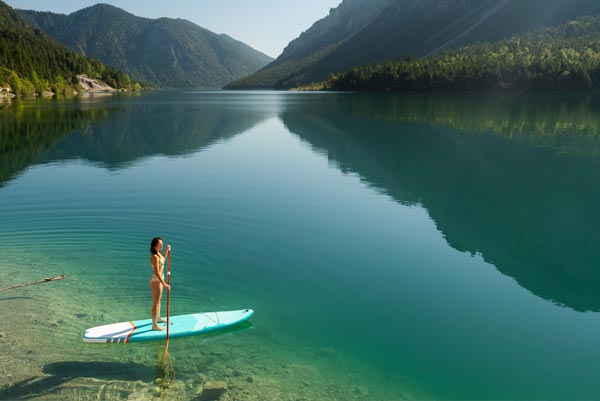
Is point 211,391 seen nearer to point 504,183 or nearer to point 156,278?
point 156,278

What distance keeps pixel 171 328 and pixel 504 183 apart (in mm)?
29506

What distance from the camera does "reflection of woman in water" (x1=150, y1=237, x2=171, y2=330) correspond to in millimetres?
12125

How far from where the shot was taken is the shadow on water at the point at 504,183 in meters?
20.0

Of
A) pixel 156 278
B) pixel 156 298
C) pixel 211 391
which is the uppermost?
pixel 156 278

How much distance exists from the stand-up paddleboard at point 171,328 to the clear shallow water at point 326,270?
39cm

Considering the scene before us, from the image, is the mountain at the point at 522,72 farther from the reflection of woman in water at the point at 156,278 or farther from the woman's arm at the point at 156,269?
the woman's arm at the point at 156,269

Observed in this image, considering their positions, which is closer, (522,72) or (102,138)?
(102,138)

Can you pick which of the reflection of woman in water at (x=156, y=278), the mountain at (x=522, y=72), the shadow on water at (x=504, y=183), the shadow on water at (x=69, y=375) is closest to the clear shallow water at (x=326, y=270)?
the shadow on water at (x=69, y=375)

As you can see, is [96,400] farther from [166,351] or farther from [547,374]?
[547,374]

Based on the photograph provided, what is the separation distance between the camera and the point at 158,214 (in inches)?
1016

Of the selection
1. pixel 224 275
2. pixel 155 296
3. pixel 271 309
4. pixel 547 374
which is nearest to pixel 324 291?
pixel 271 309

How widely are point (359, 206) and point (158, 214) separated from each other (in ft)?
38.6

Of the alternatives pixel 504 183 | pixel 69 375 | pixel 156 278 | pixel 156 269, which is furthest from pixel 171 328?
pixel 504 183

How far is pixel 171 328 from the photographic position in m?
12.9
